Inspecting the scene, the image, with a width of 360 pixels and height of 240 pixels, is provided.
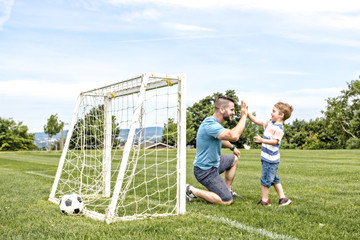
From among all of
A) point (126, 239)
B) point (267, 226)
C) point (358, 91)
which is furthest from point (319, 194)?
point (358, 91)

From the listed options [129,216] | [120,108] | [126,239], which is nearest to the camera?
[126,239]

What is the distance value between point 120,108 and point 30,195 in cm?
256

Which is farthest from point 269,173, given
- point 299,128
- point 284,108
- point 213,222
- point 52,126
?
point 299,128

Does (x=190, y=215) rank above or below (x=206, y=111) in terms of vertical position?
below

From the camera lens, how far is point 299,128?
5903 cm

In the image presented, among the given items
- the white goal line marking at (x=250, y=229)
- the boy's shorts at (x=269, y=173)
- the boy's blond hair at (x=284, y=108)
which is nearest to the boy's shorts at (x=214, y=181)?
the boy's shorts at (x=269, y=173)

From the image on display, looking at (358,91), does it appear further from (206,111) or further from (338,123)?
(206,111)

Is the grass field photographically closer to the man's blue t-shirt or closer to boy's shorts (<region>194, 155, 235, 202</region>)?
boy's shorts (<region>194, 155, 235, 202</region>)

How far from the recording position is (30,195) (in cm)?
759

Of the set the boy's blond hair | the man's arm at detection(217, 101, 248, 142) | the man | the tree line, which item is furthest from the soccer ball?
the tree line

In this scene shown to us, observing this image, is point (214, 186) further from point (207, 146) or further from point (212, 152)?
point (207, 146)

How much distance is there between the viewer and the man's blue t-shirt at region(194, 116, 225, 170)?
5645 mm

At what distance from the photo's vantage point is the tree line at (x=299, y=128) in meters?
49.9

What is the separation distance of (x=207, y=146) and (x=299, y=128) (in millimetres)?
56272
